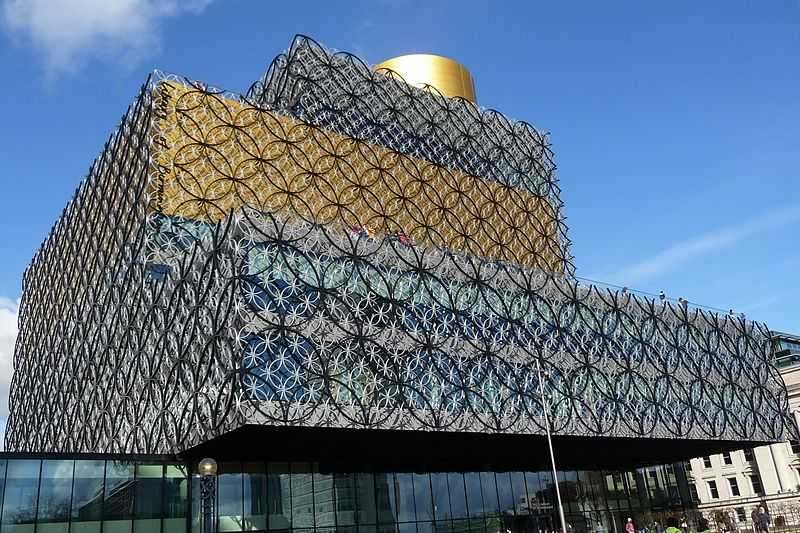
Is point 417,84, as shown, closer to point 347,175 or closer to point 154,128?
point 347,175

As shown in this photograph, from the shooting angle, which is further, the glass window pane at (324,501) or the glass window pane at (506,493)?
the glass window pane at (506,493)

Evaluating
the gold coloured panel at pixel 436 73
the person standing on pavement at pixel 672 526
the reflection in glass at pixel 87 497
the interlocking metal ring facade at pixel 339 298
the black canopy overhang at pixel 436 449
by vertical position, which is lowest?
the person standing on pavement at pixel 672 526

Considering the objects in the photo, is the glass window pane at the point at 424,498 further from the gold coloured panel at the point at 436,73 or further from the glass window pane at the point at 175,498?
the gold coloured panel at the point at 436,73

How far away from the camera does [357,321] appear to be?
34656mm

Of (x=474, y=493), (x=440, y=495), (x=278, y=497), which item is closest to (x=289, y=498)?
(x=278, y=497)

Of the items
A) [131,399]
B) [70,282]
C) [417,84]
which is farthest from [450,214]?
[70,282]

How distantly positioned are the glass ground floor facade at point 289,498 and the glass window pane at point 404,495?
0.19 feet

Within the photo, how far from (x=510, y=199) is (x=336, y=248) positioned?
27.7 meters

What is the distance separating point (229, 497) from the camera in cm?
3528

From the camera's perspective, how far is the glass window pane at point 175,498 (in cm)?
3400

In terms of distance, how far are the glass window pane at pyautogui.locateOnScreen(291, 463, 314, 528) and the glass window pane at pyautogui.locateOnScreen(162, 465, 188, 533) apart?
17.9ft

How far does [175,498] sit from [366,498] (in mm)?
10373

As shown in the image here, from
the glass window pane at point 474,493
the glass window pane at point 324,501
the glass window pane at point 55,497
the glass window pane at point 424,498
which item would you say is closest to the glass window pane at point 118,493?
the glass window pane at point 55,497

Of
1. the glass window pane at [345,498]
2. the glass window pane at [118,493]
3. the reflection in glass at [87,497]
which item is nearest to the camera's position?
the reflection in glass at [87,497]
